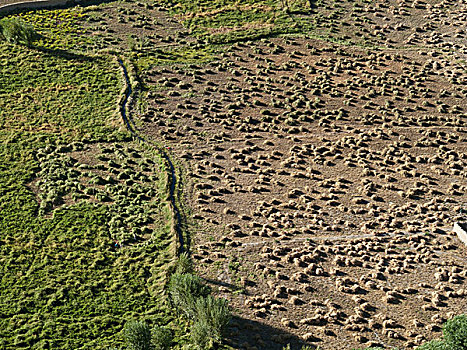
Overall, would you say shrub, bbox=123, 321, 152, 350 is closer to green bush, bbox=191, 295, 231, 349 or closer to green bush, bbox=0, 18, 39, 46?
green bush, bbox=191, 295, 231, 349

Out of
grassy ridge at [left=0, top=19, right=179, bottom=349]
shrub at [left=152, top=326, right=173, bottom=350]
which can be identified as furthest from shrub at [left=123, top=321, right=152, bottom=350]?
grassy ridge at [left=0, top=19, right=179, bottom=349]

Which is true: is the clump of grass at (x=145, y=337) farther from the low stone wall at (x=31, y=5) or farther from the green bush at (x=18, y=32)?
the low stone wall at (x=31, y=5)

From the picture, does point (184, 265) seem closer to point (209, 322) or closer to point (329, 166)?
point (209, 322)

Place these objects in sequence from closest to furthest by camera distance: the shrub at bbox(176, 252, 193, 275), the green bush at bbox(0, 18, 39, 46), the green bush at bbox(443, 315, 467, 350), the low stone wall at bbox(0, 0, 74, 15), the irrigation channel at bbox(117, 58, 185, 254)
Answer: the green bush at bbox(443, 315, 467, 350)
the shrub at bbox(176, 252, 193, 275)
the irrigation channel at bbox(117, 58, 185, 254)
the green bush at bbox(0, 18, 39, 46)
the low stone wall at bbox(0, 0, 74, 15)

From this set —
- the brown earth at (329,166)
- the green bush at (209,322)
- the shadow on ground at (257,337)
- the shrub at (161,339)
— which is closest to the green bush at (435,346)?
the brown earth at (329,166)

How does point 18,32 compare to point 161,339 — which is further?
point 18,32

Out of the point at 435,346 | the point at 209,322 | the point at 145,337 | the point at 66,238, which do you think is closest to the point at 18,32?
the point at 66,238
